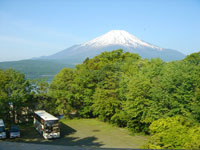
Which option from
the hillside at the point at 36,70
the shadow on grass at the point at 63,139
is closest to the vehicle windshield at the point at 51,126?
the shadow on grass at the point at 63,139

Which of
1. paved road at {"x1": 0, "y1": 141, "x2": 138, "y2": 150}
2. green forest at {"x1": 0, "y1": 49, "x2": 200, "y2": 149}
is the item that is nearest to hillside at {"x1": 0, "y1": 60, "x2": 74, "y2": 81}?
green forest at {"x1": 0, "y1": 49, "x2": 200, "y2": 149}

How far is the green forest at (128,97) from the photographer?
14.7m

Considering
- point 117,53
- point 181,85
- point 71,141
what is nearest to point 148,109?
point 181,85

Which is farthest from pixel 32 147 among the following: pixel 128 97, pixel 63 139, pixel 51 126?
pixel 128 97

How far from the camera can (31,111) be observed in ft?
93.0

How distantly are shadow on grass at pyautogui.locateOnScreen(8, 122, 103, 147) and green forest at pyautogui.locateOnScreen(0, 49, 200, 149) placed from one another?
4147mm

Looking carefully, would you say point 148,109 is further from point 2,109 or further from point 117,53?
point 117,53

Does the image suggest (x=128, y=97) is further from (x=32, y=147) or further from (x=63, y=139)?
(x=32, y=147)

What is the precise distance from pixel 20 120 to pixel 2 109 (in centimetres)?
368

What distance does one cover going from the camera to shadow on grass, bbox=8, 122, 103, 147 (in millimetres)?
19188

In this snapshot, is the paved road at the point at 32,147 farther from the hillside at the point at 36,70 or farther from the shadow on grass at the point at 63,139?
the hillside at the point at 36,70

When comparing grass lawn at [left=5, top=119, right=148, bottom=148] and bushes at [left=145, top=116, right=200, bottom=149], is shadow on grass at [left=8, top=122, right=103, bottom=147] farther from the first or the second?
bushes at [left=145, top=116, right=200, bottom=149]

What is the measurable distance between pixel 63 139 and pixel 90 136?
2.84m

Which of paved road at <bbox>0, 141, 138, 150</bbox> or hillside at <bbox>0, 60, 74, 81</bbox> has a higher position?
paved road at <bbox>0, 141, 138, 150</bbox>
